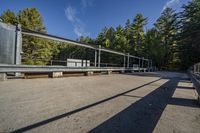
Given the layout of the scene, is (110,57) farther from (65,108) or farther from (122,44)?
(65,108)

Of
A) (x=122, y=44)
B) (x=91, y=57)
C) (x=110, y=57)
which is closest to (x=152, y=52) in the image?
(x=122, y=44)

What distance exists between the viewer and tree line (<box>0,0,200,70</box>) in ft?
108

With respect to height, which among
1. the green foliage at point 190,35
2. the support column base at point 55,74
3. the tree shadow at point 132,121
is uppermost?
the green foliage at point 190,35

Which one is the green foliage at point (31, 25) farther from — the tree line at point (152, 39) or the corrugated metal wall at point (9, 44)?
the corrugated metal wall at point (9, 44)

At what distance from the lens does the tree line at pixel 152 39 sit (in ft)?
108

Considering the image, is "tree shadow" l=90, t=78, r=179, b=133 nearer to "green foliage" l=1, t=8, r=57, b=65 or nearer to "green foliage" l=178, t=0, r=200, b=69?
"green foliage" l=1, t=8, r=57, b=65

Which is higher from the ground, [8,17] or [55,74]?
[8,17]

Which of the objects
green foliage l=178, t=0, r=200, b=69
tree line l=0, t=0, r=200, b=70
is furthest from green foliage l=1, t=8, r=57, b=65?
green foliage l=178, t=0, r=200, b=69

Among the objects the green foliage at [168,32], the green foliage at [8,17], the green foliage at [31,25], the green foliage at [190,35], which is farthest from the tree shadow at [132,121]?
the green foliage at [168,32]

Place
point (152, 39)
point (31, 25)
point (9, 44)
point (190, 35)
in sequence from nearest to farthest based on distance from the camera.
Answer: point (9, 44) < point (31, 25) < point (190, 35) < point (152, 39)

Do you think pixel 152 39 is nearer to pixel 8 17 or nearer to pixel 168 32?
pixel 168 32

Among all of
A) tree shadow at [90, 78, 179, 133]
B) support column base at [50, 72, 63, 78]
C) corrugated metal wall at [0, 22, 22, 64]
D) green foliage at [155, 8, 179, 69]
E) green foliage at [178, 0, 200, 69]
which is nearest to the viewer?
tree shadow at [90, 78, 179, 133]

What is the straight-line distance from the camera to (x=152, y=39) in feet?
146

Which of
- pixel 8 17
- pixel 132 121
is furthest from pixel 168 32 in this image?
pixel 132 121
